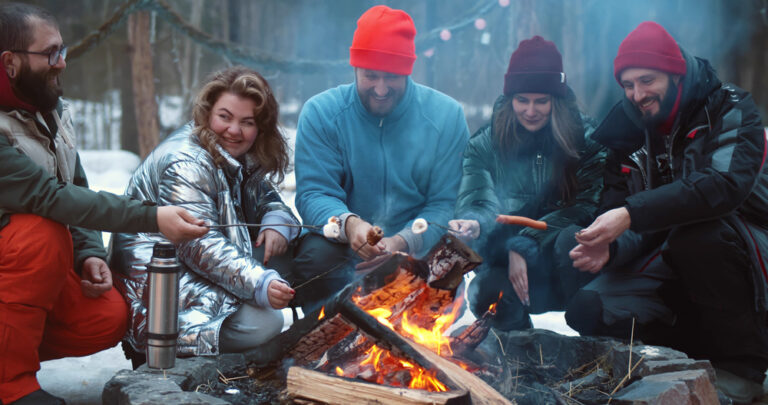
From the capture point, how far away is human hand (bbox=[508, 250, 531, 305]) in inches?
123

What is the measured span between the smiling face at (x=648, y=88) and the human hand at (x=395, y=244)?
4.04 feet

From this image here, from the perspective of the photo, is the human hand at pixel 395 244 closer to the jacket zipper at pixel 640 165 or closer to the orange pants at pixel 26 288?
the jacket zipper at pixel 640 165

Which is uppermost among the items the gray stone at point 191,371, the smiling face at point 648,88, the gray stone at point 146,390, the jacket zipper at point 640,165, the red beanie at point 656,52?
the red beanie at point 656,52

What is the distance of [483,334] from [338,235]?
0.80m

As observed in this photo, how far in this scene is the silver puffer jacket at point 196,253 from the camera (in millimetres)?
2605

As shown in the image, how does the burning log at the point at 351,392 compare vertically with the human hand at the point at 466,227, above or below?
→ below

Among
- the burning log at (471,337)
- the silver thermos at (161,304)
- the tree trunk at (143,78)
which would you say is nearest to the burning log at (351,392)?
the silver thermos at (161,304)

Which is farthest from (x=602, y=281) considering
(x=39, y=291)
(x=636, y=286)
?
(x=39, y=291)

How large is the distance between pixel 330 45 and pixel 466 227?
313 inches

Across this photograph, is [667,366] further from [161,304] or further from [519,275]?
[161,304]

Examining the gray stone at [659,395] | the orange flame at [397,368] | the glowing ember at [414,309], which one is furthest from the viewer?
the glowing ember at [414,309]

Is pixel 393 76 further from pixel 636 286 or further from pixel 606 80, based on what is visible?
pixel 606 80

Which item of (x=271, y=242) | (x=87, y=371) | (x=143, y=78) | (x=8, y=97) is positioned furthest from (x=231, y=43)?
(x=8, y=97)

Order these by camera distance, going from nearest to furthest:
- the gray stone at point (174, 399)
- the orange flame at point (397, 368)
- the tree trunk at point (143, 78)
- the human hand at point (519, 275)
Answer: the gray stone at point (174, 399), the orange flame at point (397, 368), the human hand at point (519, 275), the tree trunk at point (143, 78)
